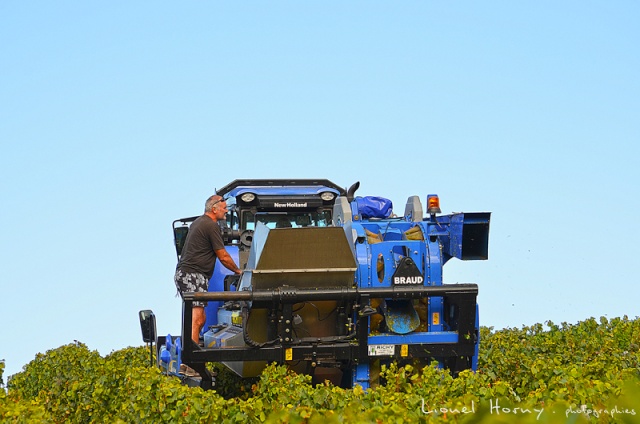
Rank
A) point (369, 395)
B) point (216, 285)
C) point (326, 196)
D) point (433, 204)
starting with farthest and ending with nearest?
1. point (326, 196)
2. point (216, 285)
3. point (433, 204)
4. point (369, 395)

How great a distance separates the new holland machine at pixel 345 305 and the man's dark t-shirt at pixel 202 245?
2.24ft

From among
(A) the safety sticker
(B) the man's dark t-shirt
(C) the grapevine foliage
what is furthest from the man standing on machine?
(A) the safety sticker

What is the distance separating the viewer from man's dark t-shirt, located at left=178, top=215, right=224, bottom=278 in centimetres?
1110

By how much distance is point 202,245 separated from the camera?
1118 centimetres

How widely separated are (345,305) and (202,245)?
2263mm

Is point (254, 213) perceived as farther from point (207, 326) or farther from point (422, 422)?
point (422, 422)

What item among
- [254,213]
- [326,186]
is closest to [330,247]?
[254,213]

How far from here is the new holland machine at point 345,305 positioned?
31.6 feet

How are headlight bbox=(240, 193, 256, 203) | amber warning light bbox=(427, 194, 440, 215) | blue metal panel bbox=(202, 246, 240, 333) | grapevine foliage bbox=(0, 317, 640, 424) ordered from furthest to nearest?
headlight bbox=(240, 193, 256, 203)
blue metal panel bbox=(202, 246, 240, 333)
amber warning light bbox=(427, 194, 440, 215)
grapevine foliage bbox=(0, 317, 640, 424)

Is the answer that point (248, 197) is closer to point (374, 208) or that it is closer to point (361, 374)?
point (374, 208)

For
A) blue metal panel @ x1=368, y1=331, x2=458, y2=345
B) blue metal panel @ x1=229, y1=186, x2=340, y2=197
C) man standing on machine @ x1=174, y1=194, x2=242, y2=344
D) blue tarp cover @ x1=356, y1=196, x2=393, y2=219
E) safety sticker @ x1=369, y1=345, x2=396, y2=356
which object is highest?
blue metal panel @ x1=229, y1=186, x2=340, y2=197

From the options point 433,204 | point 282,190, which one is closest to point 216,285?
point 282,190

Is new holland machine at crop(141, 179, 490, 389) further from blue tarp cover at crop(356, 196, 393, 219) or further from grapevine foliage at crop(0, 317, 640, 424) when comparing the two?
blue tarp cover at crop(356, 196, 393, 219)

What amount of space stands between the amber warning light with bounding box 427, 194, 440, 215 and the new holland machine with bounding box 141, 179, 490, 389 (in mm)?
320
